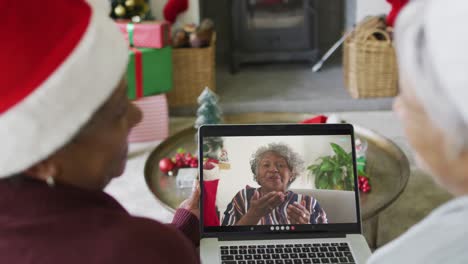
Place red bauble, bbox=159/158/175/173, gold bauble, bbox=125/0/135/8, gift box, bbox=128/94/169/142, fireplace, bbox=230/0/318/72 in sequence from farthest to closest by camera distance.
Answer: fireplace, bbox=230/0/318/72
gold bauble, bbox=125/0/135/8
gift box, bbox=128/94/169/142
red bauble, bbox=159/158/175/173

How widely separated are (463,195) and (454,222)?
0.04m

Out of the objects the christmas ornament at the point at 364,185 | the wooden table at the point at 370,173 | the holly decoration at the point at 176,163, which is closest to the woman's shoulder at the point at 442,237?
the wooden table at the point at 370,173

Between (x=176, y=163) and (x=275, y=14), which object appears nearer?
(x=176, y=163)

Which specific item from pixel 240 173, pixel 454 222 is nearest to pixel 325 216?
pixel 240 173

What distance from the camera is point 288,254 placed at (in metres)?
1.31

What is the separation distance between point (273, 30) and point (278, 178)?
94.3 inches

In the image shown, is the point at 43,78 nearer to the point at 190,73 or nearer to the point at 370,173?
the point at 370,173

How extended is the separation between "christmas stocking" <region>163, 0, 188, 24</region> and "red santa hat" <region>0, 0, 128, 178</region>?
2482mm

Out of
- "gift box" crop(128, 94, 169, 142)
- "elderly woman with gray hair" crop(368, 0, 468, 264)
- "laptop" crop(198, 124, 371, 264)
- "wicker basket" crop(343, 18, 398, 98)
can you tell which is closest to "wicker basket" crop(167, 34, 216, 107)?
"gift box" crop(128, 94, 169, 142)

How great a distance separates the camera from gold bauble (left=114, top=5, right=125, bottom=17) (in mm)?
3066

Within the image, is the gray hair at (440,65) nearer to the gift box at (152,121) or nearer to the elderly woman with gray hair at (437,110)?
the elderly woman with gray hair at (437,110)

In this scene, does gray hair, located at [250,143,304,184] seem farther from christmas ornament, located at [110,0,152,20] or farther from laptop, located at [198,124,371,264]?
christmas ornament, located at [110,0,152,20]

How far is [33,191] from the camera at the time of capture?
0.80m

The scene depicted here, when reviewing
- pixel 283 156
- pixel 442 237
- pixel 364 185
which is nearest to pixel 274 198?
pixel 283 156
